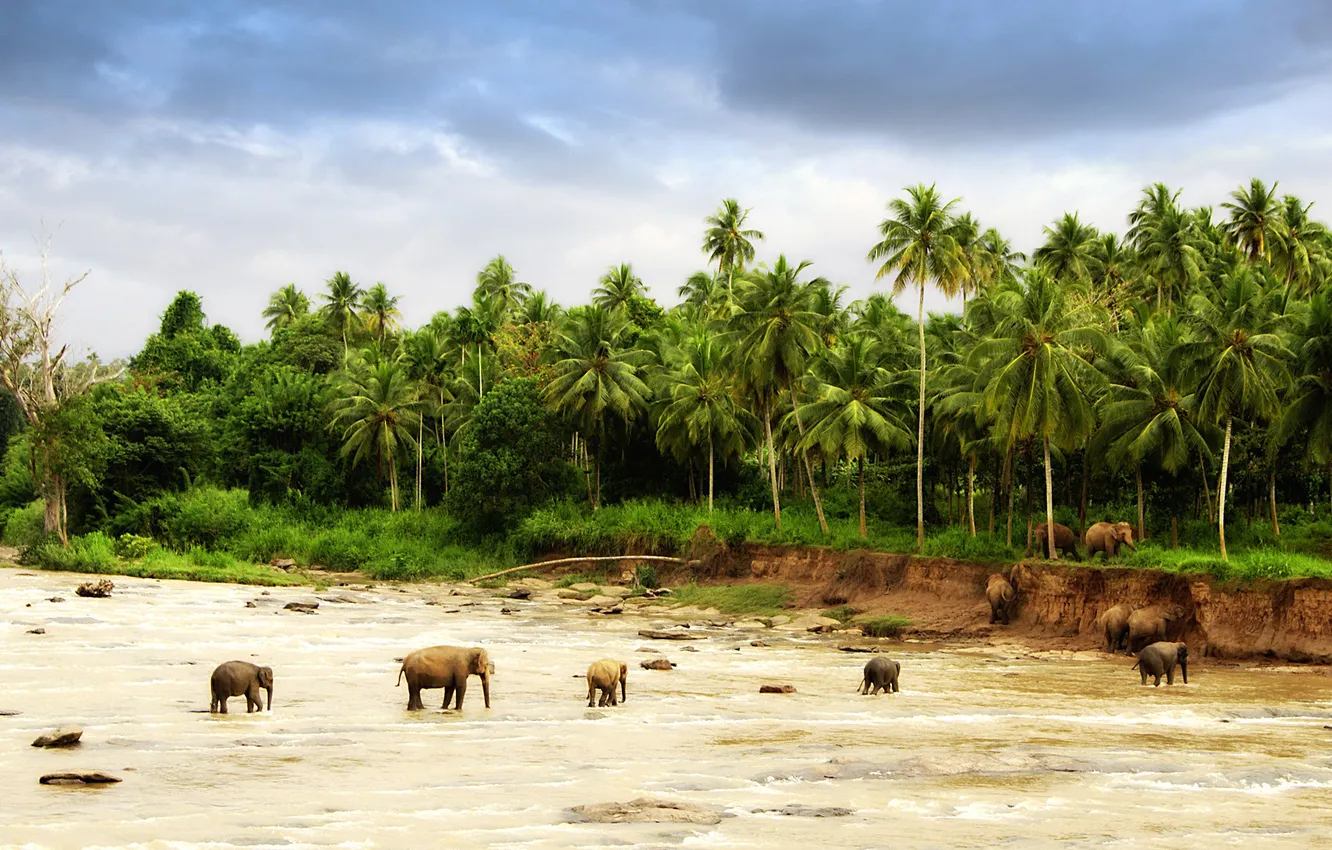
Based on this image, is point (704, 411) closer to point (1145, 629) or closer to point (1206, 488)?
point (1206, 488)

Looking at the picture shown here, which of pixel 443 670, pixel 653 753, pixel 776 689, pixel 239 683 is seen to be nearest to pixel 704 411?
pixel 776 689

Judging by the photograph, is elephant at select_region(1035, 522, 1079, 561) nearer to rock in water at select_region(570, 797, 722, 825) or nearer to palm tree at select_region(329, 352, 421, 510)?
rock in water at select_region(570, 797, 722, 825)

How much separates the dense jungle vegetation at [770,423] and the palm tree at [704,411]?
0.14 m

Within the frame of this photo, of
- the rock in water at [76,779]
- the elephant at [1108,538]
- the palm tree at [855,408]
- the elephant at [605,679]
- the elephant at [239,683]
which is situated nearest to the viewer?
the rock in water at [76,779]

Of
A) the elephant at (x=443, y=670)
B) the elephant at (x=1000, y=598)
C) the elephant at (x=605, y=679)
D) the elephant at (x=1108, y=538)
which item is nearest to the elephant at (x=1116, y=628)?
the elephant at (x=1108, y=538)

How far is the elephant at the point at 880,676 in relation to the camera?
79.1 ft

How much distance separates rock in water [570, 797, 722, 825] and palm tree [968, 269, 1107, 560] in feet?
78.5

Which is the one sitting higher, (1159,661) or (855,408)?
(855,408)

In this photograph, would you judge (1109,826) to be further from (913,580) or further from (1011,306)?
(913,580)

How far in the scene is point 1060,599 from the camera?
35.2 meters

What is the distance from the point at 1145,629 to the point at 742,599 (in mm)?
16510

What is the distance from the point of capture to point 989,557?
1531 inches

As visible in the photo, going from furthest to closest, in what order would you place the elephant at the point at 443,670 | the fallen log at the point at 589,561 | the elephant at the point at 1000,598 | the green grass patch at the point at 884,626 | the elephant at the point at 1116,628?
the fallen log at the point at 589,561 < the green grass patch at the point at 884,626 < the elephant at the point at 1000,598 < the elephant at the point at 1116,628 < the elephant at the point at 443,670

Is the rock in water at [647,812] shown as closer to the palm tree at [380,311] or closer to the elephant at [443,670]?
the elephant at [443,670]
